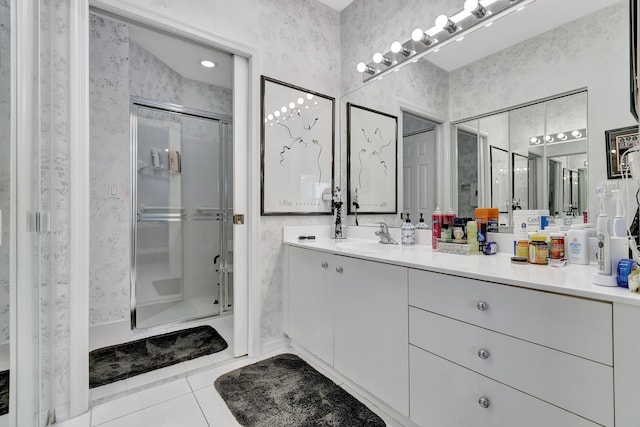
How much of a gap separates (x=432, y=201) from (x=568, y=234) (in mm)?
719

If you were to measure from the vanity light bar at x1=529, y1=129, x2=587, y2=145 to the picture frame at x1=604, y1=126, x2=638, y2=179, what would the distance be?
0.08 meters

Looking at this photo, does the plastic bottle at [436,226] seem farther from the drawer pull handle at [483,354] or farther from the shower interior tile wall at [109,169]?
the shower interior tile wall at [109,169]

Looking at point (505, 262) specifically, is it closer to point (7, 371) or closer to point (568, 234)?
point (568, 234)

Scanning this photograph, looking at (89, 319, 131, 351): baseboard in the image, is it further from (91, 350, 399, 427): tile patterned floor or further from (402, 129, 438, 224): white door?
(402, 129, 438, 224): white door

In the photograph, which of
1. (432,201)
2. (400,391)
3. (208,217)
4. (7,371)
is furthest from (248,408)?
(208,217)

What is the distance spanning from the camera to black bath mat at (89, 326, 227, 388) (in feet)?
5.97

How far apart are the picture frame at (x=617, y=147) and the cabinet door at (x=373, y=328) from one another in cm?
90

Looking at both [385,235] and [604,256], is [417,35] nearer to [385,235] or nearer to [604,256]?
[385,235]

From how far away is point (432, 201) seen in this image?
1817 mm

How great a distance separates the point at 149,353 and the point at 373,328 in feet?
5.48

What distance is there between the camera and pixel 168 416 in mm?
1451

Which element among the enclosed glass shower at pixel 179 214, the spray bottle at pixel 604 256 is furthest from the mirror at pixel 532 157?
the enclosed glass shower at pixel 179 214

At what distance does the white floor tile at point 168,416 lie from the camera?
1.40 meters

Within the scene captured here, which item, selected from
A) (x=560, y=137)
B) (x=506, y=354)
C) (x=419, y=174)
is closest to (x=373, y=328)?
(x=506, y=354)
